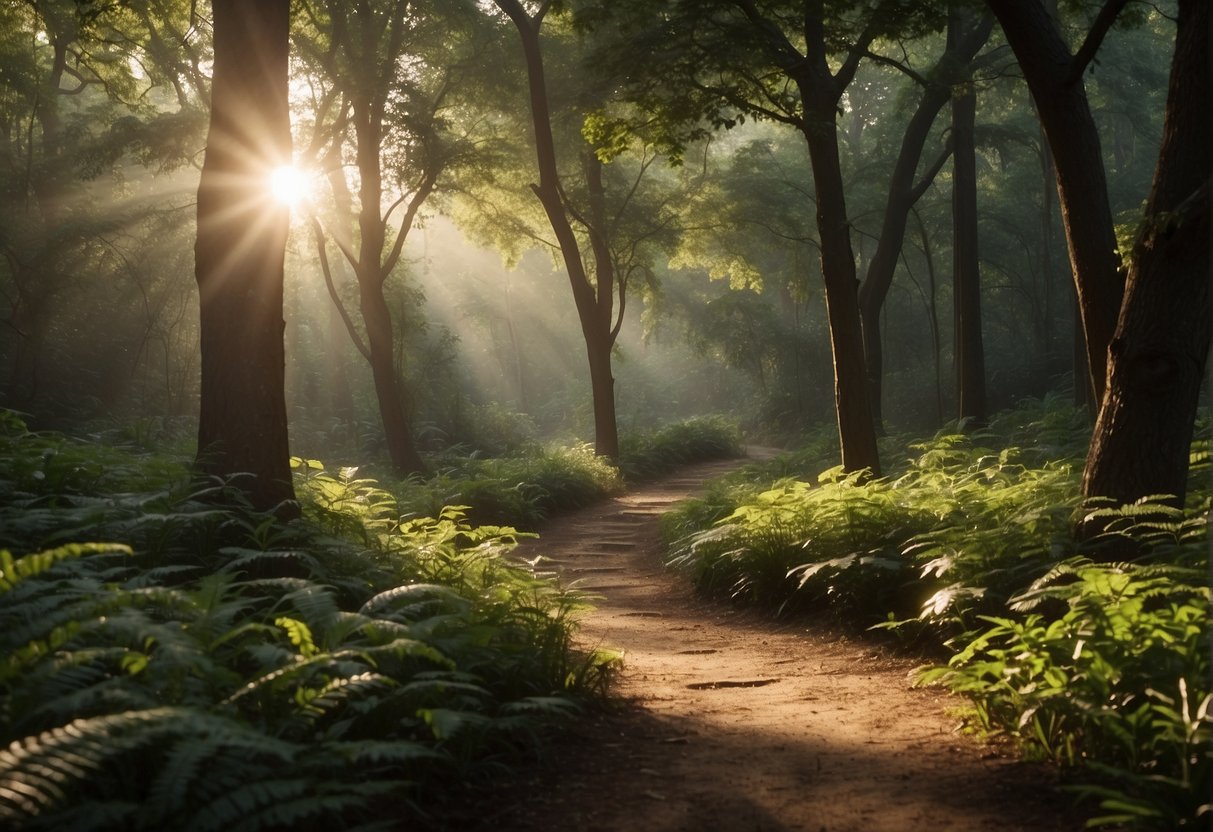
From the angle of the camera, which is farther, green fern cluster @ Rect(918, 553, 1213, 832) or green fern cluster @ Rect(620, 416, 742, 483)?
green fern cluster @ Rect(620, 416, 742, 483)

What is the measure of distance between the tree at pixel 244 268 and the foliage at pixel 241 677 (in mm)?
564

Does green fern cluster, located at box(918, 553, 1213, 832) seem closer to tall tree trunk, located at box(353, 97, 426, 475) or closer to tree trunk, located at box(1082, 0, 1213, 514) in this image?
tree trunk, located at box(1082, 0, 1213, 514)

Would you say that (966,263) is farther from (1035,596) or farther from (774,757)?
(774,757)

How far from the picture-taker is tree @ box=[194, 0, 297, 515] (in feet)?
22.4

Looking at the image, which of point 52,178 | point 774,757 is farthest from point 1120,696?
point 52,178

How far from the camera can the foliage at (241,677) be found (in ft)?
9.60

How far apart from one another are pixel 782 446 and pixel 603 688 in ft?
99.2

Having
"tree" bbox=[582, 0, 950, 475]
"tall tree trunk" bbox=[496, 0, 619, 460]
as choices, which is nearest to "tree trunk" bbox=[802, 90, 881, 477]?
"tree" bbox=[582, 0, 950, 475]

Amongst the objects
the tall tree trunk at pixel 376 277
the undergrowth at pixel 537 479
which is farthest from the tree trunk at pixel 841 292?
the tall tree trunk at pixel 376 277

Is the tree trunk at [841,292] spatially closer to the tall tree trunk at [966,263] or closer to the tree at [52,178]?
the tall tree trunk at [966,263]

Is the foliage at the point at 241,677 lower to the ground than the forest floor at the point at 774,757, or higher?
higher

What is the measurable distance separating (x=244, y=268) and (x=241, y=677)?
4.02 m

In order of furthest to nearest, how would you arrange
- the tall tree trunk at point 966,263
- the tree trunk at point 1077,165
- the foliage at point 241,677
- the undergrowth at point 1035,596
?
1. the tall tree trunk at point 966,263
2. the tree trunk at point 1077,165
3. the undergrowth at point 1035,596
4. the foliage at point 241,677

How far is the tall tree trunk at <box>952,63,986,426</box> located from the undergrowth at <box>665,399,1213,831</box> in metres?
6.02
